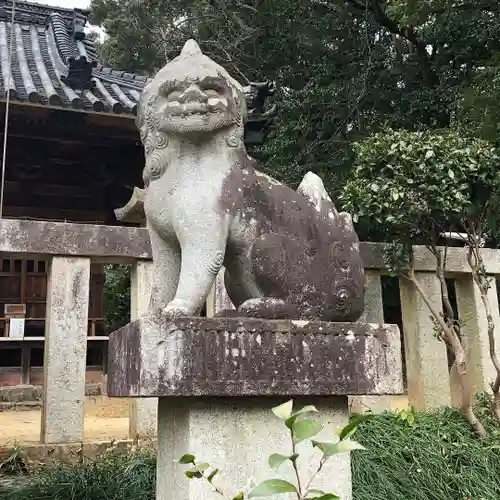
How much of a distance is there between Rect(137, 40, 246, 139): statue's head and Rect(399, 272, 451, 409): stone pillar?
304cm

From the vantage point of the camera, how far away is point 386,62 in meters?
9.72

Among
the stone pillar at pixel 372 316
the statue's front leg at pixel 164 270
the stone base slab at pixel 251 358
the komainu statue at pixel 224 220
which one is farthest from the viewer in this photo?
the stone pillar at pixel 372 316

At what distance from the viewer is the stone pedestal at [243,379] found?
82.9 inches

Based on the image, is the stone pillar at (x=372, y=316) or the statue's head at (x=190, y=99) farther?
the stone pillar at (x=372, y=316)

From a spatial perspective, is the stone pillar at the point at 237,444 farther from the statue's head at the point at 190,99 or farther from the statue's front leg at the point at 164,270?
the statue's head at the point at 190,99

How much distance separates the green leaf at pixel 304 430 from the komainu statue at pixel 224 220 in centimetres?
113

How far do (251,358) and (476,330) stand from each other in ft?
11.8

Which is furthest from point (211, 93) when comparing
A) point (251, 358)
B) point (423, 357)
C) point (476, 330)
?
point (476, 330)

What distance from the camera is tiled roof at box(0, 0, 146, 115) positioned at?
23.3ft

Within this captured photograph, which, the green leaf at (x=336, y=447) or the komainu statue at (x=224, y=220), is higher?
the komainu statue at (x=224, y=220)

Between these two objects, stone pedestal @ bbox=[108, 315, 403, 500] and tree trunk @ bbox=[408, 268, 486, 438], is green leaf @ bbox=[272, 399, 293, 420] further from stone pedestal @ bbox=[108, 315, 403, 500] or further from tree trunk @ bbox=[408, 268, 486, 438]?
tree trunk @ bbox=[408, 268, 486, 438]

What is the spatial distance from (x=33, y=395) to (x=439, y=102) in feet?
27.1

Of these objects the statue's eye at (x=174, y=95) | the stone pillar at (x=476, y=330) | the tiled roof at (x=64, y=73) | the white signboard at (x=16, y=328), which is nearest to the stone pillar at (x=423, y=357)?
the stone pillar at (x=476, y=330)

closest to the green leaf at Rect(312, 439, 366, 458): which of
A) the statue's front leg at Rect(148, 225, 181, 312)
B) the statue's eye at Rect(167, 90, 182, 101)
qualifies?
the statue's front leg at Rect(148, 225, 181, 312)
